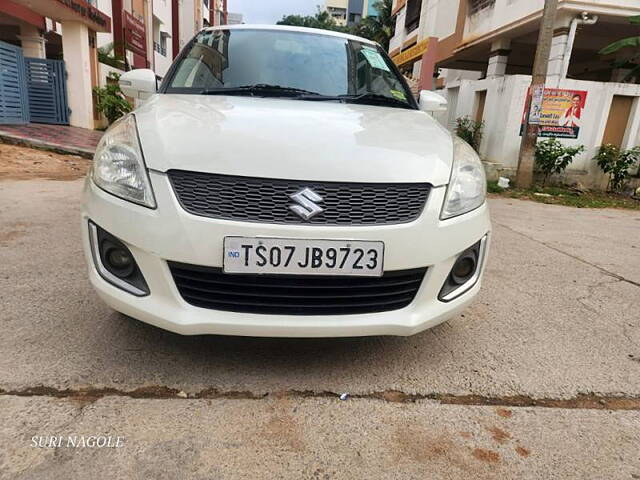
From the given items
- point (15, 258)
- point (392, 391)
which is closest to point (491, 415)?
point (392, 391)

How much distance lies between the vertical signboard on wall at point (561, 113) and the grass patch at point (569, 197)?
1.04 m

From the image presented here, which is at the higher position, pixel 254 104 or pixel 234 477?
pixel 254 104

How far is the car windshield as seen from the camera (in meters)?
2.57

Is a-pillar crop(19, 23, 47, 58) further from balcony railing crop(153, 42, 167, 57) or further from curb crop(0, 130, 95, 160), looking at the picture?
balcony railing crop(153, 42, 167, 57)

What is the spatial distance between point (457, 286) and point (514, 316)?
2.90 feet

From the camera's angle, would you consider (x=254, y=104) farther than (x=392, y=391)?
Yes

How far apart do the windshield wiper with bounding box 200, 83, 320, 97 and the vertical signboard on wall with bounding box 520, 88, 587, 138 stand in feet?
22.6

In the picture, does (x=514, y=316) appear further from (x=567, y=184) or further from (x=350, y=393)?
(x=567, y=184)

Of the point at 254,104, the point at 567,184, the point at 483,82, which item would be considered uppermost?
the point at 483,82

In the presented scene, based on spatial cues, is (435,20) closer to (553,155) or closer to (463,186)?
(553,155)

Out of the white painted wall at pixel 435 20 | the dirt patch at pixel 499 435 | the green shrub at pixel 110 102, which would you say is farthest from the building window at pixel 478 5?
the dirt patch at pixel 499 435

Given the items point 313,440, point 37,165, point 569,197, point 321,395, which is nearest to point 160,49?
point 37,165

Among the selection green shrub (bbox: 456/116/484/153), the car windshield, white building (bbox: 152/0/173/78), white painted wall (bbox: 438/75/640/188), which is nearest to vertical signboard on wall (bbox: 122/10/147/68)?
white building (bbox: 152/0/173/78)

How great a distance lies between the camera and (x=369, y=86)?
2.80m
